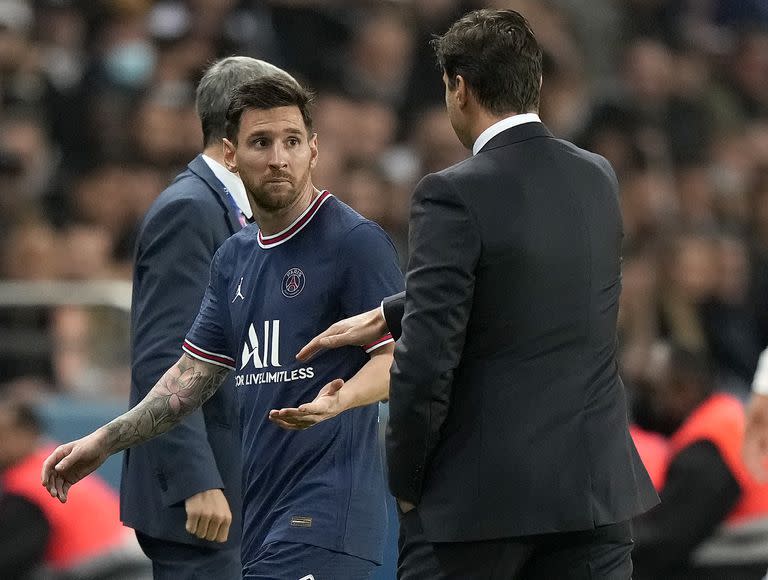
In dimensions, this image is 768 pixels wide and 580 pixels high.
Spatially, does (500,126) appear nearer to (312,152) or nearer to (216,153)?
(312,152)

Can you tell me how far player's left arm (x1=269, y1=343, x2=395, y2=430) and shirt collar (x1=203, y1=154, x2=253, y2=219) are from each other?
3.25ft

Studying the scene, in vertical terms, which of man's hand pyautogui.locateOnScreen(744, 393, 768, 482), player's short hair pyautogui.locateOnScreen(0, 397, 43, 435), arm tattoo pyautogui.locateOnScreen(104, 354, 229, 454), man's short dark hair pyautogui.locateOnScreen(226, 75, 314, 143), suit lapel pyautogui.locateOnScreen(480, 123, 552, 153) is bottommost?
player's short hair pyautogui.locateOnScreen(0, 397, 43, 435)

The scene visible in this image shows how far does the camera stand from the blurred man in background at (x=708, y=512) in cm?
631

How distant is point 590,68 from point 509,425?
7.91m

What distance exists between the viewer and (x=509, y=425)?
3506mm

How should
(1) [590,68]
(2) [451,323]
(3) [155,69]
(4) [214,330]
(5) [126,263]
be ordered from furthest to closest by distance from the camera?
(1) [590,68]
(3) [155,69]
(5) [126,263]
(4) [214,330]
(2) [451,323]

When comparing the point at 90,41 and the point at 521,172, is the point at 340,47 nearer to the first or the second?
the point at 90,41

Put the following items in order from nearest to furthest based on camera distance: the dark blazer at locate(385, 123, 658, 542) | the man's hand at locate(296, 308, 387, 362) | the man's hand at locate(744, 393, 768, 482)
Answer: the dark blazer at locate(385, 123, 658, 542) < the man's hand at locate(296, 308, 387, 362) < the man's hand at locate(744, 393, 768, 482)

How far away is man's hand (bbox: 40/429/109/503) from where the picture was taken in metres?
4.02

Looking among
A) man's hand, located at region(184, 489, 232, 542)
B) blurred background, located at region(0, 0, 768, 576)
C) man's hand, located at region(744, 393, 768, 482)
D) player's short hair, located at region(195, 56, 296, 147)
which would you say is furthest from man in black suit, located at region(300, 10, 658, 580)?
blurred background, located at region(0, 0, 768, 576)

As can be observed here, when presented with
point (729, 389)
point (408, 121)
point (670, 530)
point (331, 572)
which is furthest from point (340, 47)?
point (331, 572)

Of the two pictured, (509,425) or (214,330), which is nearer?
(509,425)

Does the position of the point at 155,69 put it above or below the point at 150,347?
above

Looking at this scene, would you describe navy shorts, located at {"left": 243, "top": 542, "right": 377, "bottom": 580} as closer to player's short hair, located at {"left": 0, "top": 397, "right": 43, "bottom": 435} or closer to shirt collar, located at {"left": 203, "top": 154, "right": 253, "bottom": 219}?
shirt collar, located at {"left": 203, "top": 154, "right": 253, "bottom": 219}
